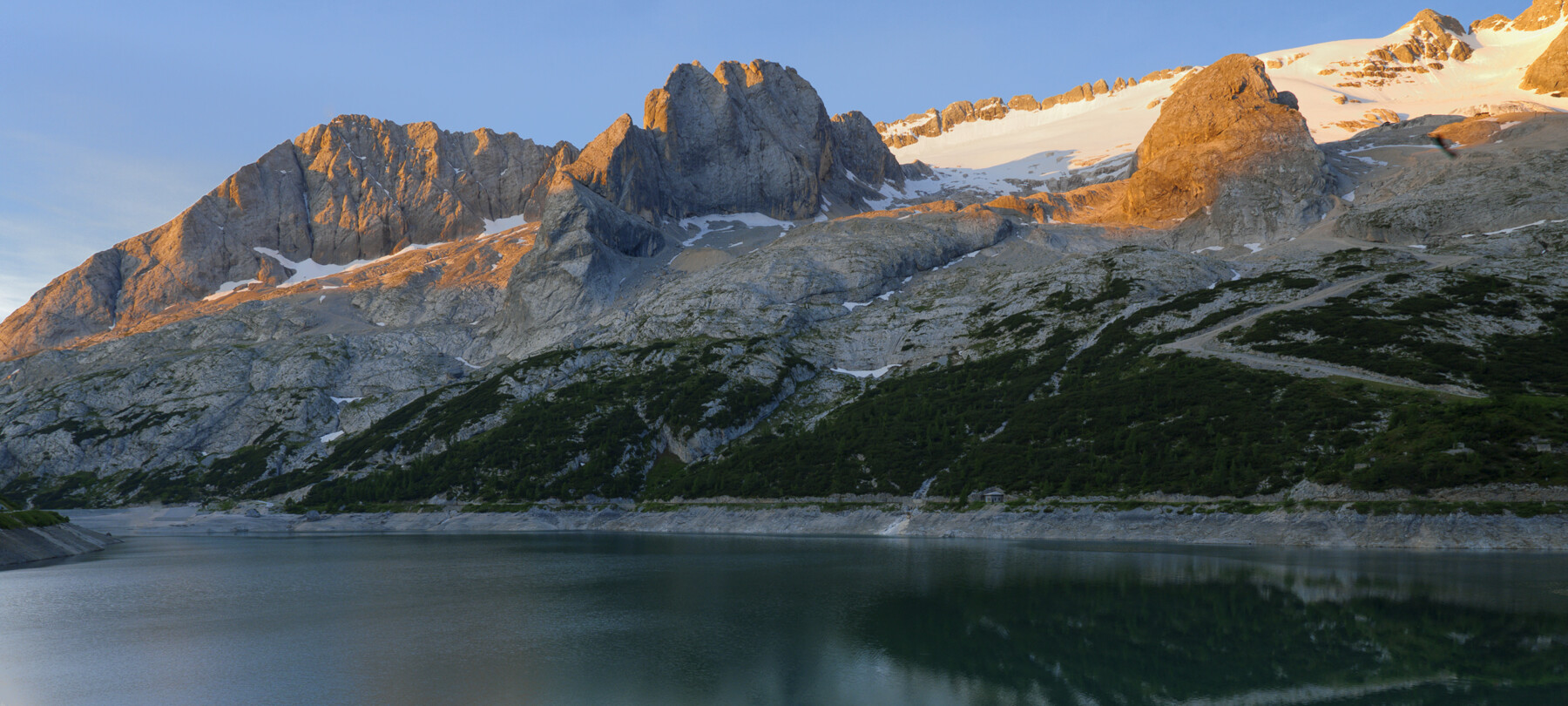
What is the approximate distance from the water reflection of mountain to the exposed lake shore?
432 inches

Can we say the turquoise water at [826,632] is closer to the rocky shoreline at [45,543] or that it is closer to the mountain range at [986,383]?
the rocky shoreline at [45,543]

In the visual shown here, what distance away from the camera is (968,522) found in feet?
278

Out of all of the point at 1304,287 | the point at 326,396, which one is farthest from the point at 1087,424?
the point at 326,396

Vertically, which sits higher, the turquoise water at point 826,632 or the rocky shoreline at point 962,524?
the turquoise water at point 826,632

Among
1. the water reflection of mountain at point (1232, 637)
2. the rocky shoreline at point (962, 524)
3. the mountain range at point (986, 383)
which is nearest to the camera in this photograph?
the water reflection of mountain at point (1232, 637)

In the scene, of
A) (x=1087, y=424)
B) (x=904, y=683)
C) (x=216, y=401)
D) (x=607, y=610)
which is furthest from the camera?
(x=216, y=401)

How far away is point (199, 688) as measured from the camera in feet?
95.6

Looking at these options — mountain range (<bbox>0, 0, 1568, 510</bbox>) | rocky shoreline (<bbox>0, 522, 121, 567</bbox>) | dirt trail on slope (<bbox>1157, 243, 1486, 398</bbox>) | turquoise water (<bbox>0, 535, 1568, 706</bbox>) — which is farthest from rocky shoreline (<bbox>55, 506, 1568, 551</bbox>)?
rocky shoreline (<bbox>0, 522, 121, 567</bbox>)

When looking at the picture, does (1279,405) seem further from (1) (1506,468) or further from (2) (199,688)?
(2) (199,688)

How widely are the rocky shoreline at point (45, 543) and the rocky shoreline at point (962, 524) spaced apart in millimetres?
28383

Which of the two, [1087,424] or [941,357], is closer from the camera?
[1087,424]

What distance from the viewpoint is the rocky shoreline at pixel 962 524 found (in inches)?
2360

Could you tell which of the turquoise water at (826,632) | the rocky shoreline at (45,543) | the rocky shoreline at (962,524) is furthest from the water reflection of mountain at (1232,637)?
the rocky shoreline at (45,543)

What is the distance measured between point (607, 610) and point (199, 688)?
18670 mm
